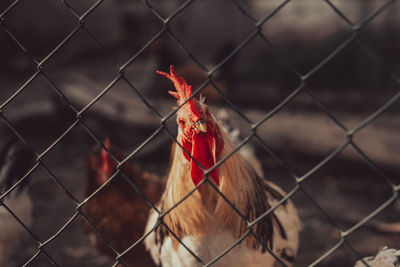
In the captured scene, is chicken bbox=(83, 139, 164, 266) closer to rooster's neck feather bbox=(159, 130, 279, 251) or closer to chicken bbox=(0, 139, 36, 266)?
chicken bbox=(0, 139, 36, 266)

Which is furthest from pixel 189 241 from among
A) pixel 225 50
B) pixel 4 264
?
pixel 225 50

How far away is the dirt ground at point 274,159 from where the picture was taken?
155 inches

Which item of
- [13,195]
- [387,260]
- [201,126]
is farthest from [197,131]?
[13,195]

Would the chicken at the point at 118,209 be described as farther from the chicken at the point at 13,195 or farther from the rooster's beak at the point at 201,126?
the rooster's beak at the point at 201,126

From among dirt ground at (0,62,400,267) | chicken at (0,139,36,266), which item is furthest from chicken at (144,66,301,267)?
chicken at (0,139,36,266)

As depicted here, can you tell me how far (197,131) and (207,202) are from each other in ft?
1.24

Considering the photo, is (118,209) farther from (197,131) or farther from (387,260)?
(387,260)

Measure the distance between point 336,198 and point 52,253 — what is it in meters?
2.87

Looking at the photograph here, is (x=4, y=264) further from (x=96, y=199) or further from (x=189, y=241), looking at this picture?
(x=189, y=241)

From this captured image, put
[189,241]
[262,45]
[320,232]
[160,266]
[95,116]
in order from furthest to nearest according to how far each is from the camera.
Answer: [262,45], [95,116], [320,232], [160,266], [189,241]

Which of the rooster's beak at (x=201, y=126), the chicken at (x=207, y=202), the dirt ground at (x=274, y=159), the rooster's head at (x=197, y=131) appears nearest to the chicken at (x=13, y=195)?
the dirt ground at (x=274, y=159)

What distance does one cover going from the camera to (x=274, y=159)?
4535mm

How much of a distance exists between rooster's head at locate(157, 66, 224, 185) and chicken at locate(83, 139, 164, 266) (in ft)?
4.22

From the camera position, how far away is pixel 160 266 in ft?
7.91
